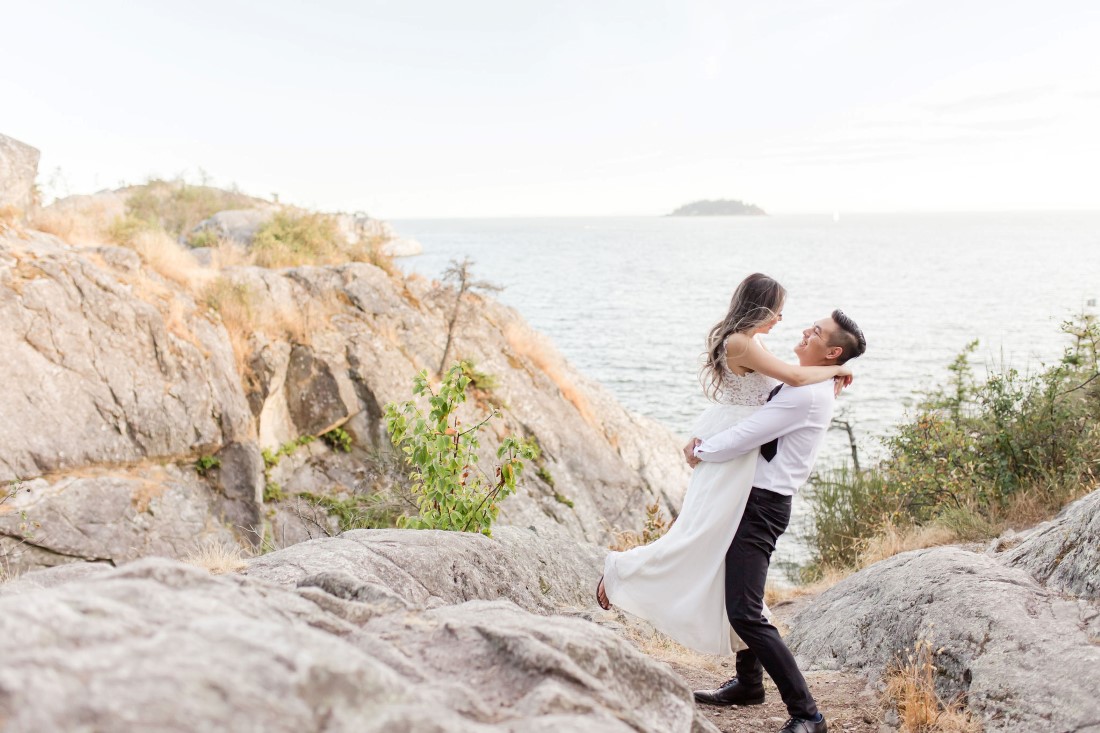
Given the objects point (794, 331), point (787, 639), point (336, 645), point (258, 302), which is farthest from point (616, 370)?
point (336, 645)

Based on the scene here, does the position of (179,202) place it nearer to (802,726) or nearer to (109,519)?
(109,519)

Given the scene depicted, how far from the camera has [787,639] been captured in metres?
6.95

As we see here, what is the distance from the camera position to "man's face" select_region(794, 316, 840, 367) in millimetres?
4480

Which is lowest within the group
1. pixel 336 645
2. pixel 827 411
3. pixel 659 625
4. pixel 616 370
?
A: pixel 616 370

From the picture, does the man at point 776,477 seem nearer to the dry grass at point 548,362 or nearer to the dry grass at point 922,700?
the dry grass at point 922,700

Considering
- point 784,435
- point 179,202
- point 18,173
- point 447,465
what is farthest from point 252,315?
point 179,202

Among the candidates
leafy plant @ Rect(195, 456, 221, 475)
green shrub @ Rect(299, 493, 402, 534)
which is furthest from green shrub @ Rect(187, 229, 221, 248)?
green shrub @ Rect(299, 493, 402, 534)

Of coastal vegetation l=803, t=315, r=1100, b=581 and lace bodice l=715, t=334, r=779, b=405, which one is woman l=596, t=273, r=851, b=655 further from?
coastal vegetation l=803, t=315, r=1100, b=581

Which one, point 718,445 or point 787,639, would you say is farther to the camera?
point 787,639

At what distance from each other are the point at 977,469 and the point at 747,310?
21.8 feet

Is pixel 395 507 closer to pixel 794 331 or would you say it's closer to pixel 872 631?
pixel 872 631

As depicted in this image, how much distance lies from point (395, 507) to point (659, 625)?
5296 millimetres

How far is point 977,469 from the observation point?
31.1 ft

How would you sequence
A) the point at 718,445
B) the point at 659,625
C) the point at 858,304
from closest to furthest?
the point at 718,445, the point at 659,625, the point at 858,304
